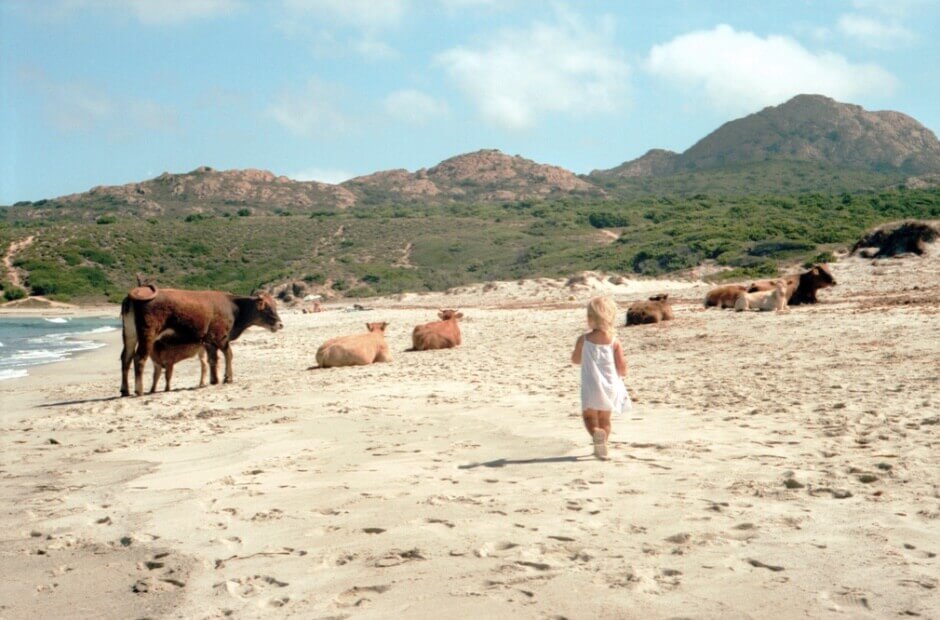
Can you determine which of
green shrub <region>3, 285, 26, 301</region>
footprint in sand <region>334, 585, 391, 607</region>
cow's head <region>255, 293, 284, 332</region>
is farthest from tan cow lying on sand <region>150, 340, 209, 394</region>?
green shrub <region>3, 285, 26, 301</region>

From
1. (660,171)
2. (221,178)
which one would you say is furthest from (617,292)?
(660,171)

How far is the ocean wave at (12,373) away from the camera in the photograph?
60.3ft

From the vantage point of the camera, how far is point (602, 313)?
7.11m

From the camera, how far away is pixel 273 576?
4.32 meters

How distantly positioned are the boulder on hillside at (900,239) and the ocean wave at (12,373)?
2795 cm

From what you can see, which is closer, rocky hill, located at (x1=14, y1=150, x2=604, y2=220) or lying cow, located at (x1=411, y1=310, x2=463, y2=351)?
lying cow, located at (x1=411, y1=310, x2=463, y2=351)

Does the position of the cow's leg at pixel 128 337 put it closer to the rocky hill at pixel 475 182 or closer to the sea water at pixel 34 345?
the sea water at pixel 34 345

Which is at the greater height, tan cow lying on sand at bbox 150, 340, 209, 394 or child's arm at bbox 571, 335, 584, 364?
child's arm at bbox 571, 335, 584, 364

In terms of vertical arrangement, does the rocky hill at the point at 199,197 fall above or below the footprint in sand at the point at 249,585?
above

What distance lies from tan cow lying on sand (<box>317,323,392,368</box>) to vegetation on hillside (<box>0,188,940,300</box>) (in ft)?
98.5

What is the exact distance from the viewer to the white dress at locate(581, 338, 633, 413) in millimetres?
7074

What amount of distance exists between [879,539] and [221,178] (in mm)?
150146

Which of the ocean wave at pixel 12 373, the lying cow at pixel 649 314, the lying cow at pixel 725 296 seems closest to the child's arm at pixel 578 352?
the lying cow at pixel 649 314

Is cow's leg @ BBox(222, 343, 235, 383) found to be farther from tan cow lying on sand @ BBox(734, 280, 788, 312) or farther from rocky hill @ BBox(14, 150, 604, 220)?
rocky hill @ BBox(14, 150, 604, 220)
